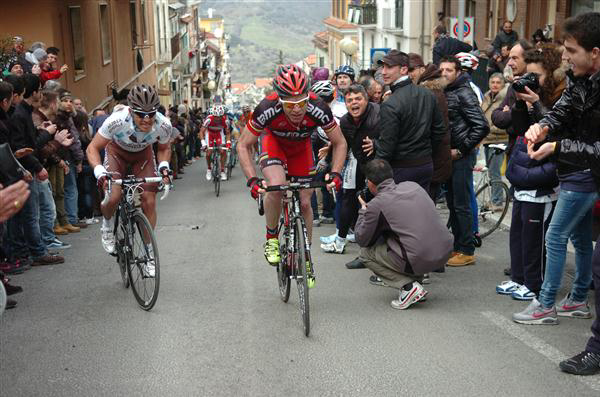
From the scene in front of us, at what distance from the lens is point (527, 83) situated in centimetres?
623

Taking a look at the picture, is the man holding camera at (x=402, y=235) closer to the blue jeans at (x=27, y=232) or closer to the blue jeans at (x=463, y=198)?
the blue jeans at (x=463, y=198)

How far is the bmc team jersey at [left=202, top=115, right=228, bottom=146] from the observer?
19072mm

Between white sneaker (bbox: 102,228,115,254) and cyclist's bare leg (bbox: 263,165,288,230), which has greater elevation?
cyclist's bare leg (bbox: 263,165,288,230)

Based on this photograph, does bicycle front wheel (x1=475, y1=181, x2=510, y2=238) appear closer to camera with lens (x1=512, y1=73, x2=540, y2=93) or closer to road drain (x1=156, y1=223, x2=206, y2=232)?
camera with lens (x1=512, y1=73, x2=540, y2=93)

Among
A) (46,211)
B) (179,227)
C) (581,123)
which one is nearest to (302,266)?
(581,123)

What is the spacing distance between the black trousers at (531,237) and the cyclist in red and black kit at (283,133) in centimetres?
168

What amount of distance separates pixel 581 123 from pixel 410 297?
226 cm

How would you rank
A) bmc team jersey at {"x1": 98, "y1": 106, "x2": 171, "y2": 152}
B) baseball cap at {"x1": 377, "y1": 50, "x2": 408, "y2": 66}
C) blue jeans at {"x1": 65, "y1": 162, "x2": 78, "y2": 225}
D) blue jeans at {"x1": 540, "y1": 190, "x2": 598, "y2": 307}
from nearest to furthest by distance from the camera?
blue jeans at {"x1": 540, "y1": 190, "x2": 598, "y2": 307} → bmc team jersey at {"x1": 98, "y1": 106, "x2": 171, "y2": 152} → baseball cap at {"x1": 377, "y1": 50, "x2": 408, "y2": 66} → blue jeans at {"x1": 65, "y1": 162, "x2": 78, "y2": 225}

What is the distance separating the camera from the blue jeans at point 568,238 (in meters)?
6.09

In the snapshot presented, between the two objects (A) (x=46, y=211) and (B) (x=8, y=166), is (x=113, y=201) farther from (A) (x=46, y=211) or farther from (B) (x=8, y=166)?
(B) (x=8, y=166)

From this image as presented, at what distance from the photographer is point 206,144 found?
19.0 m

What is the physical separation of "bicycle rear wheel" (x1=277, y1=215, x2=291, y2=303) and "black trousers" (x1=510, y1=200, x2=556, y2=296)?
210cm

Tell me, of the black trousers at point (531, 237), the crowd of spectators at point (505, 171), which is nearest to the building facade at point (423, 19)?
the crowd of spectators at point (505, 171)

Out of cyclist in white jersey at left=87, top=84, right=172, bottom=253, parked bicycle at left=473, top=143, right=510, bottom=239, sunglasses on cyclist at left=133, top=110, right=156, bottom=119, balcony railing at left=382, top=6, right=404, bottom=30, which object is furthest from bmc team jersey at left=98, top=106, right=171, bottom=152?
balcony railing at left=382, top=6, right=404, bottom=30
